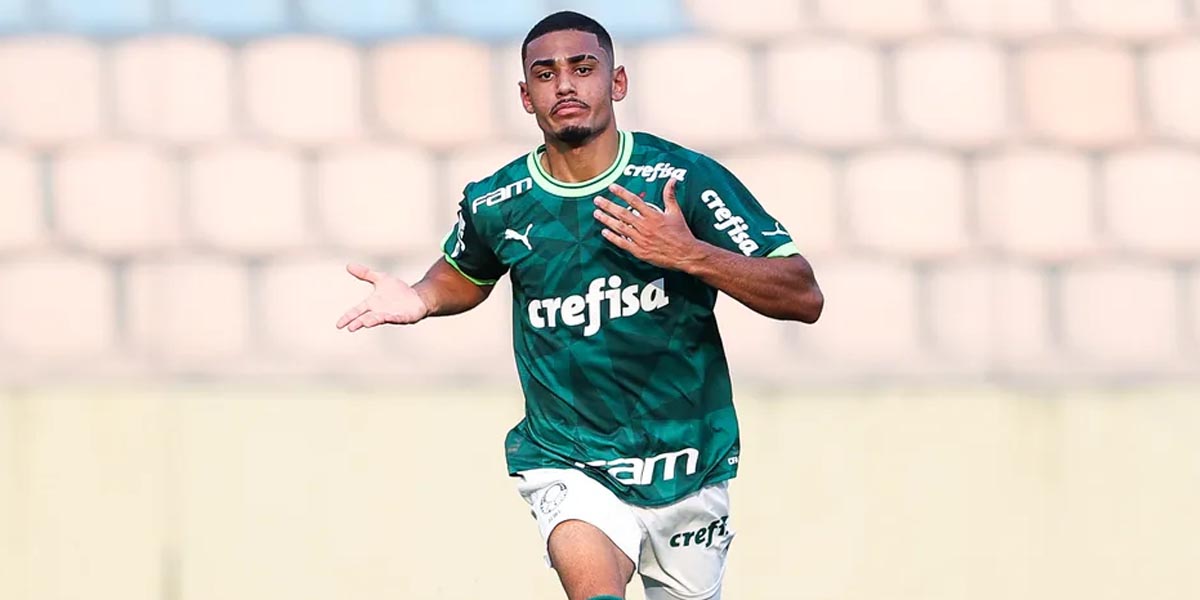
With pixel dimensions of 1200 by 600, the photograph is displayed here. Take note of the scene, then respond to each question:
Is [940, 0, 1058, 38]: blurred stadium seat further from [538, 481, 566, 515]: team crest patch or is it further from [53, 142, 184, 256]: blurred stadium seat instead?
[538, 481, 566, 515]: team crest patch

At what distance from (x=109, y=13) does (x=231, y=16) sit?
489 mm

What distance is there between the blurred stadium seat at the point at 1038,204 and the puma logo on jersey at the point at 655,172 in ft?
10.9

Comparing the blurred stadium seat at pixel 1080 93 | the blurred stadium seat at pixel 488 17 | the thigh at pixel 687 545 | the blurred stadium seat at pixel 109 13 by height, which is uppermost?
the blurred stadium seat at pixel 109 13

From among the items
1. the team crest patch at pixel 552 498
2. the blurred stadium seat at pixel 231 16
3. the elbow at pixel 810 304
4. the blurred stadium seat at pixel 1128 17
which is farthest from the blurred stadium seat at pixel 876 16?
the team crest patch at pixel 552 498

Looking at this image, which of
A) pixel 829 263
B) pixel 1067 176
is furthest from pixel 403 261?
pixel 1067 176

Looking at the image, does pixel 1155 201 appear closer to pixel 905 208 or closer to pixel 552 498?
pixel 905 208

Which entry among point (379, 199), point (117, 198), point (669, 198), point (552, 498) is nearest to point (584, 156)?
point (669, 198)

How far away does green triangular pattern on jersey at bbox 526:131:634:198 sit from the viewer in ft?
16.2

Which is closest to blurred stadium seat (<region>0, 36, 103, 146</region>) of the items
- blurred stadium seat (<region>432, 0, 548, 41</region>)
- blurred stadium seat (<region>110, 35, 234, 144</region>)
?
blurred stadium seat (<region>110, 35, 234, 144</region>)

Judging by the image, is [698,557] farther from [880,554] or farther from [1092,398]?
[1092,398]

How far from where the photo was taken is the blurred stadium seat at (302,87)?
7.98 metres

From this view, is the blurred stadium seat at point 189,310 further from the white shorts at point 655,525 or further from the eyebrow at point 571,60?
the eyebrow at point 571,60

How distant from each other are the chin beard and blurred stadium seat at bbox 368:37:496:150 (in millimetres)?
3125

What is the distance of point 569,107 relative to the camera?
191 inches
